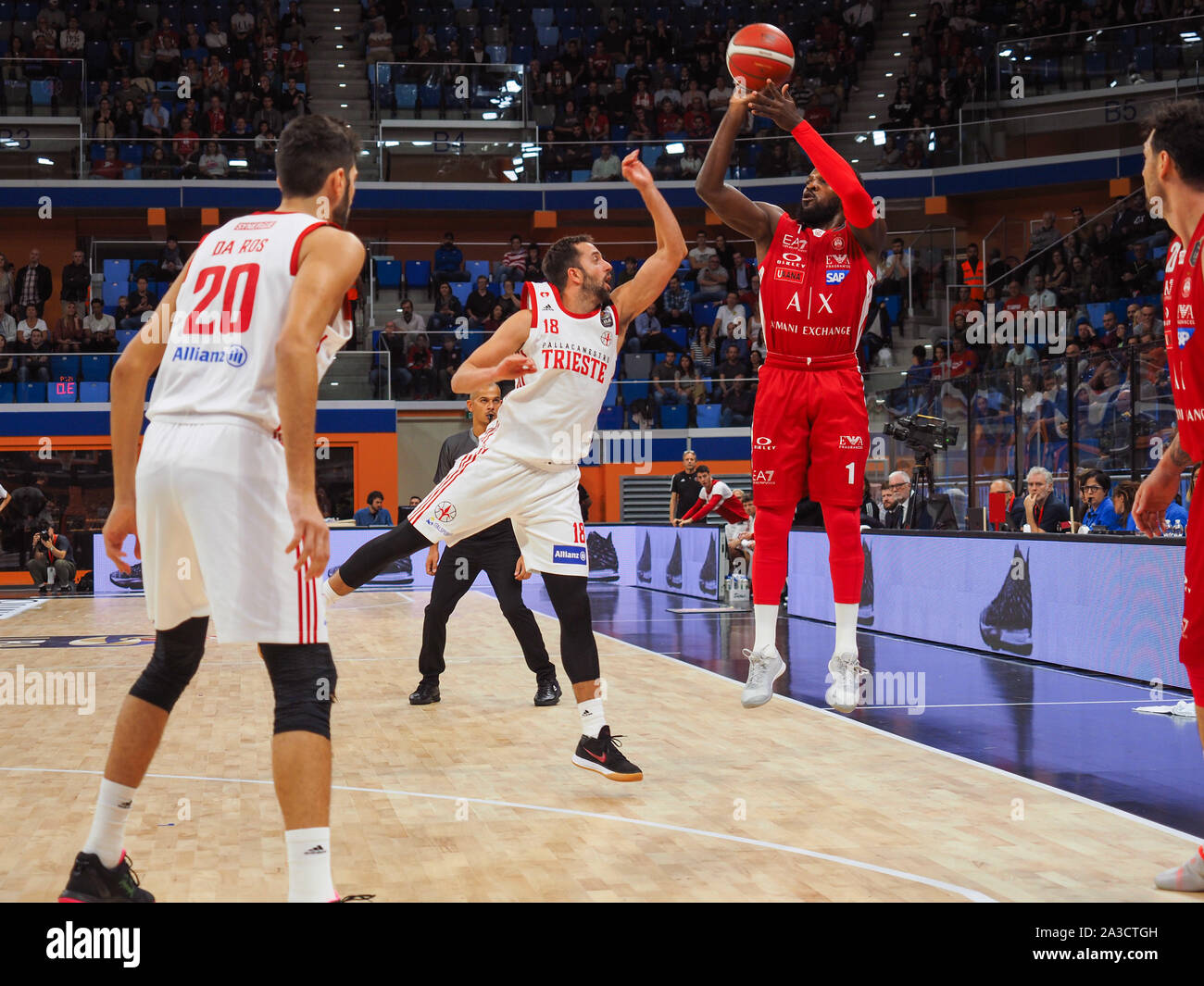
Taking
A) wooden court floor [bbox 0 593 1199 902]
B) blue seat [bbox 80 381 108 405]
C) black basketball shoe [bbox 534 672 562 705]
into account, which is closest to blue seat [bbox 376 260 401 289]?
blue seat [bbox 80 381 108 405]

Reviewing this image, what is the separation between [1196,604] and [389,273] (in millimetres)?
21978

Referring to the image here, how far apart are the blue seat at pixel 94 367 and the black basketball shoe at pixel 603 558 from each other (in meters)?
8.59

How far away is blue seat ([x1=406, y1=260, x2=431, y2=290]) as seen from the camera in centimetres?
2458

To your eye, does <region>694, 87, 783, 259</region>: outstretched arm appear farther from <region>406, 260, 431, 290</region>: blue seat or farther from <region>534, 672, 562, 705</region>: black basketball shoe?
<region>406, 260, 431, 290</region>: blue seat

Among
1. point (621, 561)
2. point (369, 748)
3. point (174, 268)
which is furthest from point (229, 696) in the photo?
point (174, 268)

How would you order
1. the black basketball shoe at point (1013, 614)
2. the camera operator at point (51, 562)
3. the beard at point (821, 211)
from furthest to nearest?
the camera operator at point (51, 562) → the black basketball shoe at point (1013, 614) → the beard at point (821, 211)

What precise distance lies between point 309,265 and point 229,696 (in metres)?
5.45

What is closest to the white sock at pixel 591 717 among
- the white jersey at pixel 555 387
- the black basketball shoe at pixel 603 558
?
the white jersey at pixel 555 387

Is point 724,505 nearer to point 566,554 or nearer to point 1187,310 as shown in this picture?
point 566,554

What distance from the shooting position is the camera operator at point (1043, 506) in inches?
416

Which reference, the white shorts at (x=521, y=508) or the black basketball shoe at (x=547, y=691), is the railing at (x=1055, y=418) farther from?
the white shorts at (x=521, y=508)

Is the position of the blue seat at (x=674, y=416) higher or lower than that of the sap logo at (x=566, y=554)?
higher

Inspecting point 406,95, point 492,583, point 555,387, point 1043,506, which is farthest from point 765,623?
point 406,95

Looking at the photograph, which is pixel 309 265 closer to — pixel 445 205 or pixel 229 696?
pixel 229 696
